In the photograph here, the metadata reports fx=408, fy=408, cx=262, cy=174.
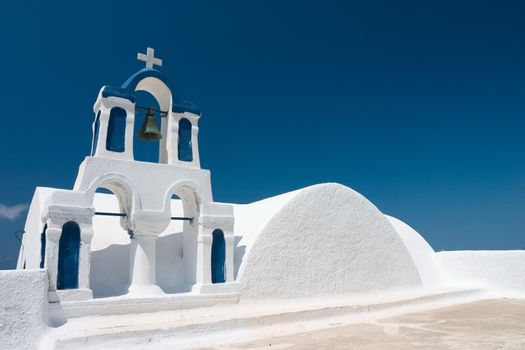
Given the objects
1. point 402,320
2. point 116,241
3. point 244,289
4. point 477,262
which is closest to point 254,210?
point 244,289

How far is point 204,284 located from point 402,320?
4.50 meters

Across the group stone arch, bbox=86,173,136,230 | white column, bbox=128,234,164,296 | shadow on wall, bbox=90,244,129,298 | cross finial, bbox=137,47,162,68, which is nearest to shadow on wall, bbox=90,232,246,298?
shadow on wall, bbox=90,244,129,298

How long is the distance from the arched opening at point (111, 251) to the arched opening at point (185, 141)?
1.55 m

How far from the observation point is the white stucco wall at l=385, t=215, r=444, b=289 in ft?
48.3

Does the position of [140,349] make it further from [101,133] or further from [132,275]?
[101,133]

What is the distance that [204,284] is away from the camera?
852 centimetres

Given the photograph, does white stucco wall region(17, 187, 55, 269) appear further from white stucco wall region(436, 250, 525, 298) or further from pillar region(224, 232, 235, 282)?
white stucco wall region(436, 250, 525, 298)

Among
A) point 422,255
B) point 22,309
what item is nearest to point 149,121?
point 22,309

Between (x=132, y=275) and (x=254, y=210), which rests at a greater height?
(x=254, y=210)

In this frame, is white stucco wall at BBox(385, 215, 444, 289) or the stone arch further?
white stucco wall at BBox(385, 215, 444, 289)

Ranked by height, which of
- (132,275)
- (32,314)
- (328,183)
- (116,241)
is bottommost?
(32,314)

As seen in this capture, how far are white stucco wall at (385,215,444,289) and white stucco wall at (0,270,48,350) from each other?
11.7 metres

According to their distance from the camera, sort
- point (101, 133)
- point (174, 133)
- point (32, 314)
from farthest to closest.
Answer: point (174, 133)
point (101, 133)
point (32, 314)

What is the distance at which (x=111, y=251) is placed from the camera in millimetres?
9344
